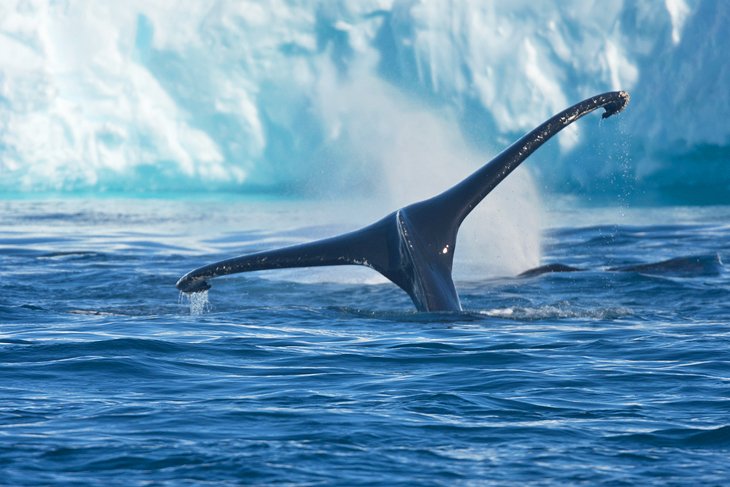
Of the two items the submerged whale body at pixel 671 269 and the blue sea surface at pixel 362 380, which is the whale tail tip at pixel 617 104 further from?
the submerged whale body at pixel 671 269

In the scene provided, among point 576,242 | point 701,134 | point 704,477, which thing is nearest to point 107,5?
point 701,134

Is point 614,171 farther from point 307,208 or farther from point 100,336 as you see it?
point 100,336

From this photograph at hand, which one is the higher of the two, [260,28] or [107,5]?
[107,5]

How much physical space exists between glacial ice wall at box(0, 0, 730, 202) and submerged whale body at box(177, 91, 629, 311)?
787 inches

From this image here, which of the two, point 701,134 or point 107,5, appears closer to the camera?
point 701,134

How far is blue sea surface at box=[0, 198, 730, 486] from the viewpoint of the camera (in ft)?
19.0

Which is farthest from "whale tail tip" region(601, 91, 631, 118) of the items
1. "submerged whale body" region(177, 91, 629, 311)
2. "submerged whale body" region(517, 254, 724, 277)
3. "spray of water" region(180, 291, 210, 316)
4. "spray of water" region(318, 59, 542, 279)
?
"spray of water" region(318, 59, 542, 279)

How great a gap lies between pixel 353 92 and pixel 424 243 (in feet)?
103

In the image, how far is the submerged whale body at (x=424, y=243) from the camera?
34.4ft

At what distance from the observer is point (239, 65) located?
135 ft

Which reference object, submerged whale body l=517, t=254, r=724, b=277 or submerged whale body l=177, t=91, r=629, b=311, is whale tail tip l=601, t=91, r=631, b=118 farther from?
submerged whale body l=517, t=254, r=724, b=277

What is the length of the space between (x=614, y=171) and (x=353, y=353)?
104ft

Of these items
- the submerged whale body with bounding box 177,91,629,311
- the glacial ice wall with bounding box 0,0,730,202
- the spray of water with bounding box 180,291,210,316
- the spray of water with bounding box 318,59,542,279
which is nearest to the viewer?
the submerged whale body with bounding box 177,91,629,311

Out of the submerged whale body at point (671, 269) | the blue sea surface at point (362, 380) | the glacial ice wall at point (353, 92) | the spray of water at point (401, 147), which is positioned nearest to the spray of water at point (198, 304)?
the blue sea surface at point (362, 380)
